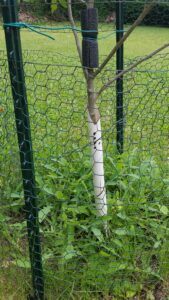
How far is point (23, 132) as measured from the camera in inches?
61.2

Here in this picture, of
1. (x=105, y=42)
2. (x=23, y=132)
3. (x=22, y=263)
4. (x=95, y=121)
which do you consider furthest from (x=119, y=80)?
(x=105, y=42)

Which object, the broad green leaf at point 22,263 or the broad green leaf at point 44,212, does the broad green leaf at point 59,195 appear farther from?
the broad green leaf at point 22,263

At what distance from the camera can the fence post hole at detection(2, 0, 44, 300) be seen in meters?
1.40

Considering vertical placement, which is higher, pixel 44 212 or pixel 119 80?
pixel 119 80

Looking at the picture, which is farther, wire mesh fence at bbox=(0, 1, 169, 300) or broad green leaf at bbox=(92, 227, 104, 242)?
broad green leaf at bbox=(92, 227, 104, 242)

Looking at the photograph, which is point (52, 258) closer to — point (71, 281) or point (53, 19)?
point (71, 281)

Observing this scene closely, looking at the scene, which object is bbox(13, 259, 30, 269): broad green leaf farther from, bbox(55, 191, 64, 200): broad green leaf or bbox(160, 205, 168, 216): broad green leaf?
bbox(160, 205, 168, 216): broad green leaf

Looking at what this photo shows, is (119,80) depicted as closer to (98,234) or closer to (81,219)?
(81,219)

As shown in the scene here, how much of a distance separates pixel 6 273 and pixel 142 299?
62cm

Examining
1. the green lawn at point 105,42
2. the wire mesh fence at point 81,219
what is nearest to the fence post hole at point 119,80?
the wire mesh fence at point 81,219

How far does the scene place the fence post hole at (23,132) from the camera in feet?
4.58

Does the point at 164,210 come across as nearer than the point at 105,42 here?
Yes

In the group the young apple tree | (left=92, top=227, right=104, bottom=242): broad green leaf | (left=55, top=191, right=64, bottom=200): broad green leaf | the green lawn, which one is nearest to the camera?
the young apple tree

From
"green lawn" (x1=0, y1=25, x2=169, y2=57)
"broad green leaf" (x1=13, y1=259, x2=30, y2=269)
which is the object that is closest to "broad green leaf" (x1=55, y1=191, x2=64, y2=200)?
"broad green leaf" (x1=13, y1=259, x2=30, y2=269)
